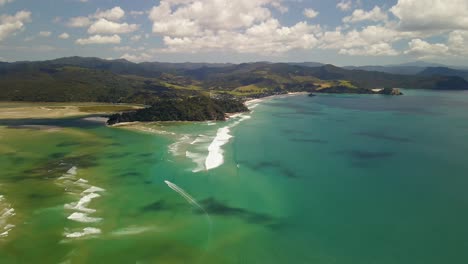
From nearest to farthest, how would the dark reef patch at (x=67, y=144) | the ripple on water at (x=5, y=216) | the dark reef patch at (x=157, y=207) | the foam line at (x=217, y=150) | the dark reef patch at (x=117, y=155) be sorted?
the ripple on water at (x=5, y=216) → the dark reef patch at (x=157, y=207) → the foam line at (x=217, y=150) → the dark reef patch at (x=117, y=155) → the dark reef patch at (x=67, y=144)

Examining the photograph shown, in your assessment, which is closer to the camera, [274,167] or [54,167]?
[54,167]

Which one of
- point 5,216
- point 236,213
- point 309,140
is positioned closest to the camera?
point 5,216

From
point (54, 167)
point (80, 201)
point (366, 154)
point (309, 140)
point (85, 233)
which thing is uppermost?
point (309, 140)

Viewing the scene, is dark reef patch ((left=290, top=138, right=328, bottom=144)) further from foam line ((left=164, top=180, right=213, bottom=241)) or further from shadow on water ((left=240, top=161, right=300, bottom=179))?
foam line ((left=164, top=180, right=213, bottom=241))

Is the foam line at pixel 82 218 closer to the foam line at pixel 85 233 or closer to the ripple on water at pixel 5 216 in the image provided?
the foam line at pixel 85 233

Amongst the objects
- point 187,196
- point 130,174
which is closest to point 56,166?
point 130,174

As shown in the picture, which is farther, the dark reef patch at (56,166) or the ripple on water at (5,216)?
the dark reef patch at (56,166)

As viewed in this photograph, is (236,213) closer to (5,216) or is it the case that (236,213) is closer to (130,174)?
(130,174)

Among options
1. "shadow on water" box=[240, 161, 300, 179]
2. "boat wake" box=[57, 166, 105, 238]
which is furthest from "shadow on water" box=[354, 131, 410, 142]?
"boat wake" box=[57, 166, 105, 238]

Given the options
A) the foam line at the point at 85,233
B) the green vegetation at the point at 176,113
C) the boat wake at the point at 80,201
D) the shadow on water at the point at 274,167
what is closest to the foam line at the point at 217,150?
the shadow on water at the point at 274,167
